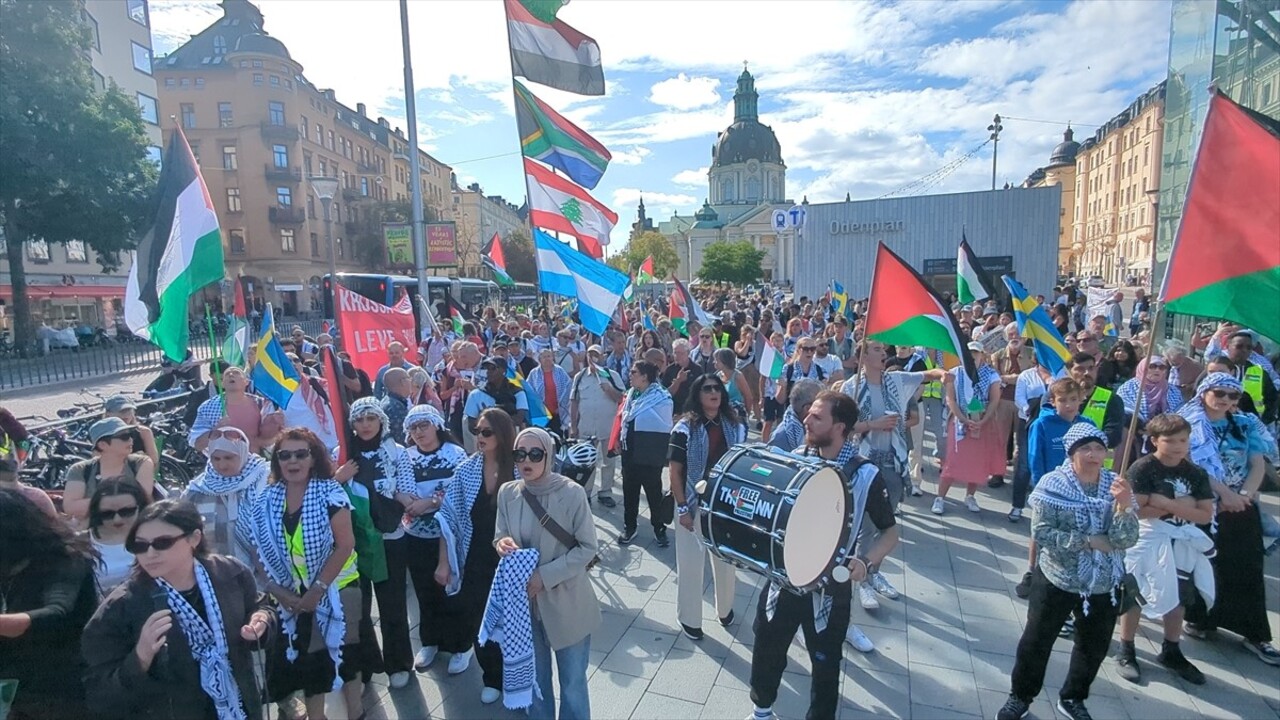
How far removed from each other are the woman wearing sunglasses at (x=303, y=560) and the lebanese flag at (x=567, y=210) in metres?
4.73

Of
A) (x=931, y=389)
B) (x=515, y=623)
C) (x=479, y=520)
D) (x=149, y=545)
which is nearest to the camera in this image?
(x=149, y=545)

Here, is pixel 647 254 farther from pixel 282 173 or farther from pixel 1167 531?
pixel 1167 531

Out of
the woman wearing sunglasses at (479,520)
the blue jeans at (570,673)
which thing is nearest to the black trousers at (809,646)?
the blue jeans at (570,673)

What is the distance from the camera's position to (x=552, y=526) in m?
3.20

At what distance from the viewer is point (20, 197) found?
76.4 ft

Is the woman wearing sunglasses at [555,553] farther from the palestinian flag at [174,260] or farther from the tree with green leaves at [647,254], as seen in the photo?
the tree with green leaves at [647,254]

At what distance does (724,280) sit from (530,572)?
253 feet

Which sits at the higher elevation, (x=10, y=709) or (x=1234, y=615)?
(x=10, y=709)

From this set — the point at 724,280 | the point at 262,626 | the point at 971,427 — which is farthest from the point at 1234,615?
the point at 724,280

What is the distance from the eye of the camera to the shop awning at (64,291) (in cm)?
2761

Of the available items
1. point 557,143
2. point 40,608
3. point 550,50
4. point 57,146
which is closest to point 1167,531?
point 40,608

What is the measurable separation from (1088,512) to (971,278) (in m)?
7.22

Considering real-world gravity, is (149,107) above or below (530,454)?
above

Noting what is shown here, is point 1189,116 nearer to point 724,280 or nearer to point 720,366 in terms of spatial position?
point 720,366
